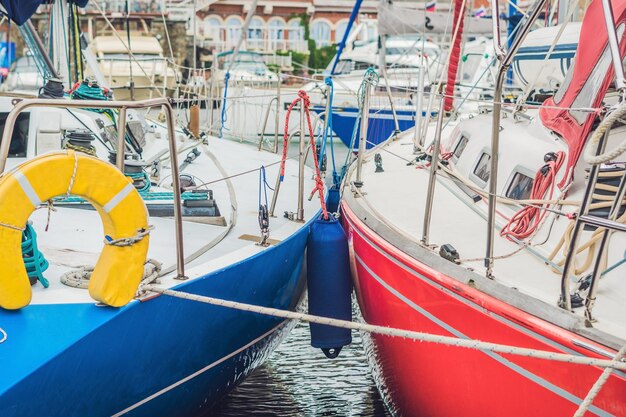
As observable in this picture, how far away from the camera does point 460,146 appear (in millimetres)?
6973

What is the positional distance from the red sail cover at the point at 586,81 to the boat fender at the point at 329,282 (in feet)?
5.49


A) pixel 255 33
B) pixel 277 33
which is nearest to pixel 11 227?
pixel 255 33

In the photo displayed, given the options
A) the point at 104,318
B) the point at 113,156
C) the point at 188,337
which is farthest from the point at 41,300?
the point at 113,156

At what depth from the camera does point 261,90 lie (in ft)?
56.6

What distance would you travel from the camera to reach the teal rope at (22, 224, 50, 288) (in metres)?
3.90

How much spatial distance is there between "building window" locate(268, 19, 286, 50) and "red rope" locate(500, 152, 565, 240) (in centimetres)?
3394

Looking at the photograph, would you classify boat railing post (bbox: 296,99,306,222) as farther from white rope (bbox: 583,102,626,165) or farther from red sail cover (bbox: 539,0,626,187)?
white rope (bbox: 583,102,626,165)

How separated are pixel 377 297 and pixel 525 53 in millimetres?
3821

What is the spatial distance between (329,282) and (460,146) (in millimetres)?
1911

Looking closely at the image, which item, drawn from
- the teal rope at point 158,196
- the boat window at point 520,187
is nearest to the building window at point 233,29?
the teal rope at point 158,196

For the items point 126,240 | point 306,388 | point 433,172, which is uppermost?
point 433,172

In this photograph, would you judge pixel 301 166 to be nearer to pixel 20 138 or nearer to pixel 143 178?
pixel 143 178

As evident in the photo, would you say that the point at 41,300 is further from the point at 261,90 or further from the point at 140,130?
the point at 261,90

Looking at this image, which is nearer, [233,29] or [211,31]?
[211,31]
